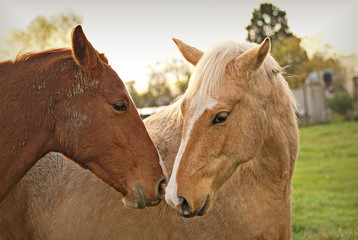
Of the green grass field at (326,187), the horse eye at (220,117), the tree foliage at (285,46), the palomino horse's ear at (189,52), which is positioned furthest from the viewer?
the tree foliage at (285,46)

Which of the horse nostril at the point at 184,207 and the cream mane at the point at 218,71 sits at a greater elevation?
the cream mane at the point at 218,71

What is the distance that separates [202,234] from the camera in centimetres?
361

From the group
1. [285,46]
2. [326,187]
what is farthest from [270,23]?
[326,187]

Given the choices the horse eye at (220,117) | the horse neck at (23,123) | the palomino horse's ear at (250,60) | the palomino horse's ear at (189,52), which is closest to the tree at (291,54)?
the palomino horse's ear at (189,52)

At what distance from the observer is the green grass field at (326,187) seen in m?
7.43

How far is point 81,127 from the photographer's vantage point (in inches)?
132

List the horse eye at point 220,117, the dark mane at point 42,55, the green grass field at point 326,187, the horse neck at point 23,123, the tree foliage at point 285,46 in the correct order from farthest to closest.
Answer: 1. the tree foliage at point 285,46
2. the green grass field at point 326,187
3. the dark mane at point 42,55
4. the horse neck at point 23,123
5. the horse eye at point 220,117

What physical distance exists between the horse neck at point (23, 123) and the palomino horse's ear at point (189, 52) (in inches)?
50.4

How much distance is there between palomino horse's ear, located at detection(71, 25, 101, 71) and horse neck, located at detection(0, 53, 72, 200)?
0.32 meters

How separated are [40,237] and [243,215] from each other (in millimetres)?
2072

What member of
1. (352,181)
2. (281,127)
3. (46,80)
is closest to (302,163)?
(352,181)

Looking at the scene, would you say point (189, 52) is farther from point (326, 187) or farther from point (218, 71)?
point (326, 187)

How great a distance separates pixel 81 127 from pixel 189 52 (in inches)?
51.7

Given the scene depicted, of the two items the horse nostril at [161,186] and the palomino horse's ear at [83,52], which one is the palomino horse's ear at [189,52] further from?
the horse nostril at [161,186]
